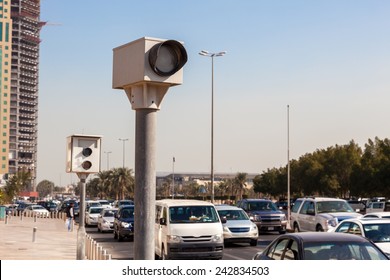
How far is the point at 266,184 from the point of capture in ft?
396

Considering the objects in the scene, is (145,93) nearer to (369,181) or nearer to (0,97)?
(369,181)

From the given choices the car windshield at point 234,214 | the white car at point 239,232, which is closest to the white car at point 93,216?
the car windshield at point 234,214

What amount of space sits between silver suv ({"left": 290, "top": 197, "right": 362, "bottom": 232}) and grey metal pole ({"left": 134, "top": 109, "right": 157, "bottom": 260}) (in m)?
20.3

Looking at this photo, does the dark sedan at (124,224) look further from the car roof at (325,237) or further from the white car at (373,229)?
the car roof at (325,237)

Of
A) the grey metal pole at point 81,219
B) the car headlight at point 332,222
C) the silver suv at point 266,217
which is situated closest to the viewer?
the grey metal pole at point 81,219

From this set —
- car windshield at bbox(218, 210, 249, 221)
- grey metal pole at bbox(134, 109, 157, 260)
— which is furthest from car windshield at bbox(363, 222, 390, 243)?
grey metal pole at bbox(134, 109, 157, 260)

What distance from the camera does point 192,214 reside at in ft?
65.2

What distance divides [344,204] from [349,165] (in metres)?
54.2

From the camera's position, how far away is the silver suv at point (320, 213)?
2591 centimetres

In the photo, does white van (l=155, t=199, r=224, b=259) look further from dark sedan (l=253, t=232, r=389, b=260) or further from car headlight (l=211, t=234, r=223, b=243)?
dark sedan (l=253, t=232, r=389, b=260)

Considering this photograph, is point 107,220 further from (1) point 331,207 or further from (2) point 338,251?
(2) point 338,251

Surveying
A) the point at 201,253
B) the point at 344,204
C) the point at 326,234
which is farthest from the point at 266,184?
the point at 326,234

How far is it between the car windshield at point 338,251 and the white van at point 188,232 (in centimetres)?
886

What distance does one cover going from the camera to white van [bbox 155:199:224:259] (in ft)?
62.0
